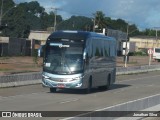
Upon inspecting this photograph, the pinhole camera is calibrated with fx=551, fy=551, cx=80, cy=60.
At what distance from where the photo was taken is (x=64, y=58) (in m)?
27.2

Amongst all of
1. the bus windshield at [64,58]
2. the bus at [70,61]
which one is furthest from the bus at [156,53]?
the bus windshield at [64,58]

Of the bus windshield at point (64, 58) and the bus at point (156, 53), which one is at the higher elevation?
the bus windshield at point (64, 58)

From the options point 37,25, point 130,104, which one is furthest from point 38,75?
point 37,25

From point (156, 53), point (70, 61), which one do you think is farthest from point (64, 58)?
point (156, 53)

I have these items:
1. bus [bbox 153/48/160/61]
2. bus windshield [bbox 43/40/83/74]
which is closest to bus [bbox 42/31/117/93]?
bus windshield [bbox 43/40/83/74]

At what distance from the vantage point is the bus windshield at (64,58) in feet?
88.8

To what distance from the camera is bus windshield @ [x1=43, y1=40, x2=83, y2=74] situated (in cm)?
2706

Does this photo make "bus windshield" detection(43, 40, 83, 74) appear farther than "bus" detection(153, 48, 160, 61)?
No

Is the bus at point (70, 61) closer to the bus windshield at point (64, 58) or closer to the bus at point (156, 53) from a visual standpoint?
the bus windshield at point (64, 58)

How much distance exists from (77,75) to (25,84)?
6735mm

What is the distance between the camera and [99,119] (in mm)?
11133

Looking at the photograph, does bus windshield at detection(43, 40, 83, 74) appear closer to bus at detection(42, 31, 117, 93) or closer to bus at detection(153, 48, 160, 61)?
bus at detection(42, 31, 117, 93)

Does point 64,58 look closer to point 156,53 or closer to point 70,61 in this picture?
point 70,61

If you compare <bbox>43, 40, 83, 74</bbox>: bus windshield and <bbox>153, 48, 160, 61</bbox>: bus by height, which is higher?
<bbox>43, 40, 83, 74</bbox>: bus windshield
